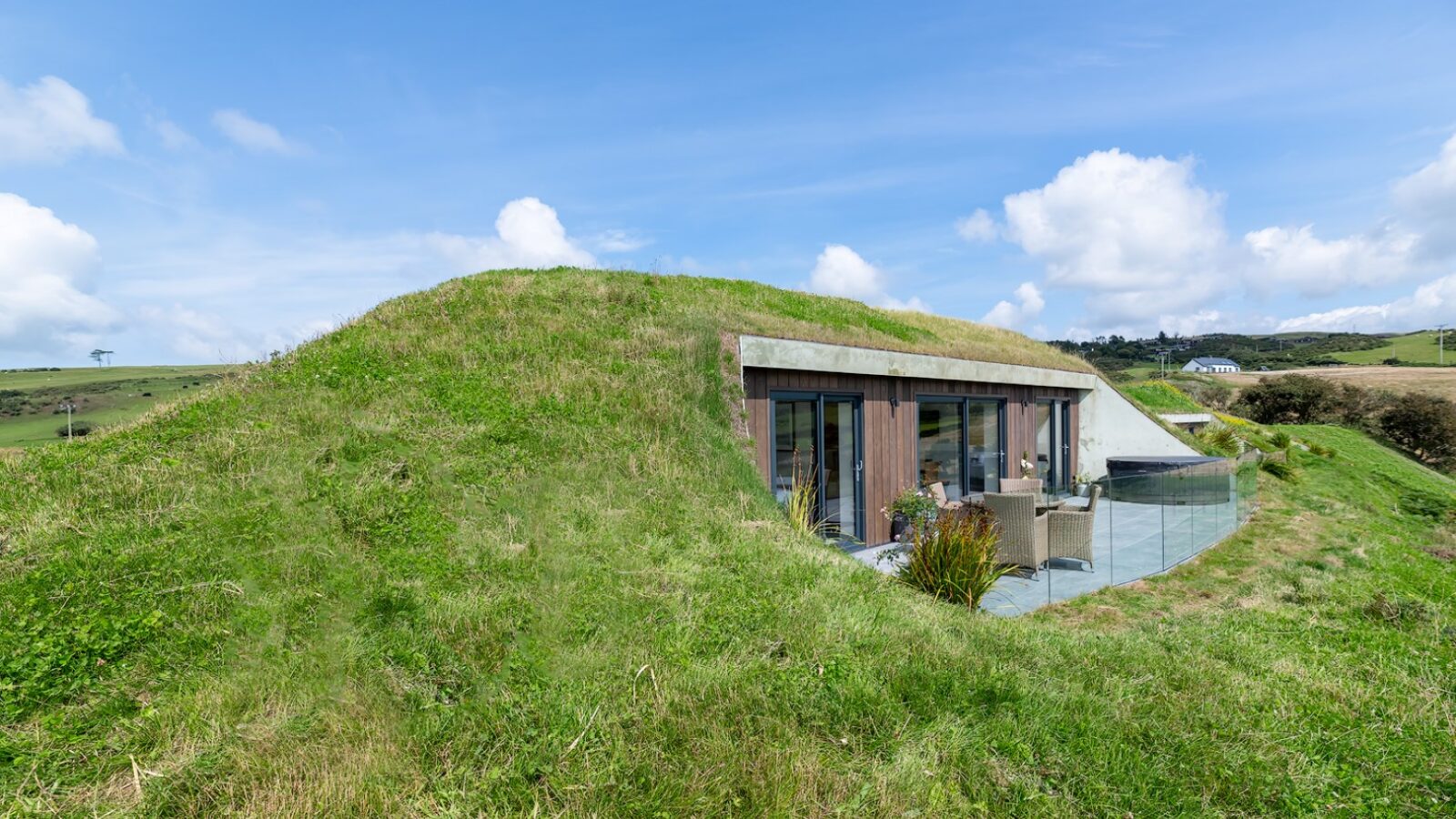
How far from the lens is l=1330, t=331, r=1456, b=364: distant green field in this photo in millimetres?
78938

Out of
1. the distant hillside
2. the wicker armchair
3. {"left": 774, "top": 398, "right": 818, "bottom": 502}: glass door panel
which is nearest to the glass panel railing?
the wicker armchair

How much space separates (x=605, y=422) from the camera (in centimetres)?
786

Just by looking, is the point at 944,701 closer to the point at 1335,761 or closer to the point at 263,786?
the point at 1335,761

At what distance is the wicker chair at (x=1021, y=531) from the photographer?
810cm

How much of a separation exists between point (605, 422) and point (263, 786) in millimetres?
5036

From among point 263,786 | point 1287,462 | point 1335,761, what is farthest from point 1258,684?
point 1287,462

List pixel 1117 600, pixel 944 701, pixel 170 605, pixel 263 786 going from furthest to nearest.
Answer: pixel 1117 600
pixel 170 605
pixel 944 701
pixel 263 786

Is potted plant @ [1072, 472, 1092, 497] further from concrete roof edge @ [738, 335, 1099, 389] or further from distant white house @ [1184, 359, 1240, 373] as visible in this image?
distant white house @ [1184, 359, 1240, 373]

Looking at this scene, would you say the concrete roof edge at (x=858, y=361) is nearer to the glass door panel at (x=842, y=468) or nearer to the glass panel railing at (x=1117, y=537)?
the glass door panel at (x=842, y=468)

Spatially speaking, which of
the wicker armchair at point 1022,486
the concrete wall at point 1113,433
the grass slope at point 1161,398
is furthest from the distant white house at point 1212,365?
the wicker armchair at point 1022,486

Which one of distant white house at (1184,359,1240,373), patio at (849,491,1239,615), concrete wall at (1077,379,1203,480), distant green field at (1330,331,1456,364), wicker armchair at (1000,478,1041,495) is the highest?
distant green field at (1330,331,1456,364)

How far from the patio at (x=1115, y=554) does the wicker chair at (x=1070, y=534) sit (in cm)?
21

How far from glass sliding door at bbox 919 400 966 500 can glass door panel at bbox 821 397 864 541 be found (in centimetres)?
194

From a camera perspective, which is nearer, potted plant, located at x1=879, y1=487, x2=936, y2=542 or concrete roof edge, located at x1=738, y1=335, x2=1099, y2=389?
concrete roof edge, located at x1=738, y1=335, x2=1099, y2=389
